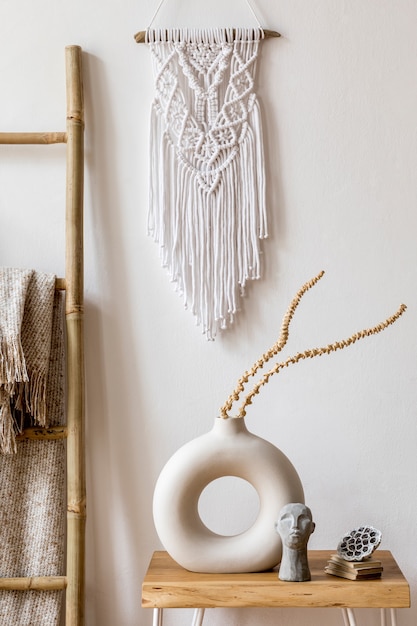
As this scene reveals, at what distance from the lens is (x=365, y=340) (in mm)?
1525

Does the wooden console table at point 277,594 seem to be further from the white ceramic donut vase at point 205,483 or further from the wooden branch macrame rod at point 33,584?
the wooden branch macrame rod at point 33,584

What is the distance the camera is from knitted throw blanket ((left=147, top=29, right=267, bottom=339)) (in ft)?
4.96

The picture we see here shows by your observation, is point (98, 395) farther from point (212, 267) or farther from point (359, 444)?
point (359, 444)

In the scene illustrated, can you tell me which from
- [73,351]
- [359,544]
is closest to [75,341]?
[73,351]

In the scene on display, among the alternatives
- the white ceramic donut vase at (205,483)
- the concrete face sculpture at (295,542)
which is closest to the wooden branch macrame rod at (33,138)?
the white ceramic donut vase at (205,483)

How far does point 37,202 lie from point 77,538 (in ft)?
2.08

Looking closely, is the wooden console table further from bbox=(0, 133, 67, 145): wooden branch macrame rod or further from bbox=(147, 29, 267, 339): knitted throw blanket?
bbox=(0, 133, 67, 145): wooden branch macrame rod

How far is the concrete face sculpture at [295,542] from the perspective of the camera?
1.25m

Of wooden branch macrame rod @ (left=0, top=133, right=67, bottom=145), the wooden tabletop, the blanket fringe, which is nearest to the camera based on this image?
the wooden tabletop

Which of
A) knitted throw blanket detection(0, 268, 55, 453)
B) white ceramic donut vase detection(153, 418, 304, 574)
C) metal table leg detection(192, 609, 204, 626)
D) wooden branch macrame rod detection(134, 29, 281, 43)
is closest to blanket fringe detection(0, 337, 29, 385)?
knitted throw blanket detection(0, 268, 55, 453)

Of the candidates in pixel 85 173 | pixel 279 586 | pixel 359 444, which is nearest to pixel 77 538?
pixel 279 586

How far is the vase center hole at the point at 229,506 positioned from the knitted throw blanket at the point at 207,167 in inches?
11.5

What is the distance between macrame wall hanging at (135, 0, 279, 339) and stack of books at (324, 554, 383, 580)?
0.48m

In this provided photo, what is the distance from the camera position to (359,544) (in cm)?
132
